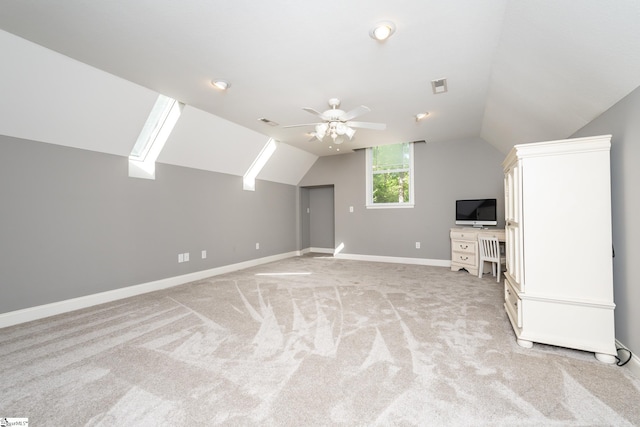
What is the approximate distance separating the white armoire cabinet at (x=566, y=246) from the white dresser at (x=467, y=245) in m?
2.59

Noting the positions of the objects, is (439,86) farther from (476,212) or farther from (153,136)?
(153,136)

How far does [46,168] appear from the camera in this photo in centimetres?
304

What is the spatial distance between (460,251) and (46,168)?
245 inches

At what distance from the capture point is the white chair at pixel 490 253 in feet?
14.3

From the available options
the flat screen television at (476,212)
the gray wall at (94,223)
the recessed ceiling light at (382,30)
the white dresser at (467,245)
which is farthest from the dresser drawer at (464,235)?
the gray wall at (94,223)

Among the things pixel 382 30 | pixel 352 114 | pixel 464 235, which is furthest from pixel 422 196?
pixel 382 30

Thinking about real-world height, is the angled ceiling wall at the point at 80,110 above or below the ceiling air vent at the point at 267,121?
below

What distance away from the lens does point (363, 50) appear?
2.50 m

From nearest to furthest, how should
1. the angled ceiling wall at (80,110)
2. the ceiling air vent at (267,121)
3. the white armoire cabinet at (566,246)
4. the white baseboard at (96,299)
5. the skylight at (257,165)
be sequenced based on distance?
1. the white armoire cabinet at (566,246)
2. the angled ceiling wall at (80,110)
3. the white baseboard at (96,299)
4. the ceiling air vent at (267,121)
5. the skylight at (257,165)

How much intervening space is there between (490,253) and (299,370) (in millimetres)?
3973

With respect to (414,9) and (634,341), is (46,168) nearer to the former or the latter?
(414,9)


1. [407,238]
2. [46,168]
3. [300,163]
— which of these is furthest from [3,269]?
[407,238]

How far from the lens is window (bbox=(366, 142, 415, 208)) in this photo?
6125mm

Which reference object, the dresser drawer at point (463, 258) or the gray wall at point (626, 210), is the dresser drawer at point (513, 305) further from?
the dresser drawer at point (463, 258)
